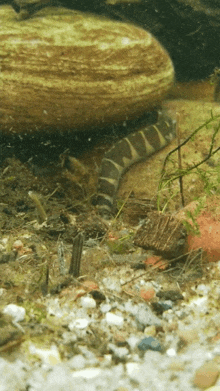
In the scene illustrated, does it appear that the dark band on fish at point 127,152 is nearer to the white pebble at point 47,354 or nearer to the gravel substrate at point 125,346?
the gravel substrate at point 125,346

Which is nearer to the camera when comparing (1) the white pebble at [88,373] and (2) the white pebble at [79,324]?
(1) the white pebble at [88,373]

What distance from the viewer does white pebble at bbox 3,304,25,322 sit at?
5.29 feet

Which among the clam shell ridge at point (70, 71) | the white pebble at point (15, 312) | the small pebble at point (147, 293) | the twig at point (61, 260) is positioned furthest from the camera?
the clam shell ridge at point (70, 71)

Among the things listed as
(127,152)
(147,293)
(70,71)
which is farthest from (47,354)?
(127,152)

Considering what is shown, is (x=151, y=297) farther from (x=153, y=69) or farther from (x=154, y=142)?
(x=153, y=69)

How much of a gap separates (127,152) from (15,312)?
230 centimetres

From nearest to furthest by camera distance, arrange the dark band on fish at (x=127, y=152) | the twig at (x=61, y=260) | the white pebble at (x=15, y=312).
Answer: the white pebble at (x=15, y=312) < the twig at (x=61, y=260) < the dark band on fish at (x=127, y=152)

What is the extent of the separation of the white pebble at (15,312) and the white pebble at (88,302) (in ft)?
0.91

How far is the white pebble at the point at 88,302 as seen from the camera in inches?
70.6

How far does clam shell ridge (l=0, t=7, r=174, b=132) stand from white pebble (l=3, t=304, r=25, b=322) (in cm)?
199

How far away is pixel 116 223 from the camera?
2.92m

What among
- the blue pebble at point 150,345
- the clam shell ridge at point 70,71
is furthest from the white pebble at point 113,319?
the clam shell ridge at point 70,71

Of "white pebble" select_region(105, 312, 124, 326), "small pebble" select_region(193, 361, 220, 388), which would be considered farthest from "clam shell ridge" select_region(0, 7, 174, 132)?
"small pebble" select_region(193, 361, 220, 388)

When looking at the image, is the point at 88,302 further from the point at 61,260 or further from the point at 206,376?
the point at 206,376
